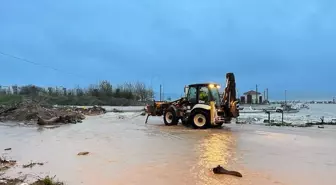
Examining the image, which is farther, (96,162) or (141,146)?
(141,146)

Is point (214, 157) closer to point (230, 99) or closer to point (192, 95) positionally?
point (230, 99)

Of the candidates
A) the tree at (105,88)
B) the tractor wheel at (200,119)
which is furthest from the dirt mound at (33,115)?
the tree at (105,88)

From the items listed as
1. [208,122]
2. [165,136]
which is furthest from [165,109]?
[165,136]

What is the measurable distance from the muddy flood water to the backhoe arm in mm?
4383

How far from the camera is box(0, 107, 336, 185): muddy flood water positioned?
25.5ft

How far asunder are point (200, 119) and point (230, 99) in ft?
6.99

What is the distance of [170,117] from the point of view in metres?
21.7

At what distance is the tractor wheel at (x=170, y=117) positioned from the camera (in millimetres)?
21219

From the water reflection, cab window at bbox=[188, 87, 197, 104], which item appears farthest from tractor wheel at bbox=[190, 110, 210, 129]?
the water reflection

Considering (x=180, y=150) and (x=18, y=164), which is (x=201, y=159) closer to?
(x=180, y=150)

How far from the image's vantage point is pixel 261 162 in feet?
31.6

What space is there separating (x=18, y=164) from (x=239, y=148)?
694 cm

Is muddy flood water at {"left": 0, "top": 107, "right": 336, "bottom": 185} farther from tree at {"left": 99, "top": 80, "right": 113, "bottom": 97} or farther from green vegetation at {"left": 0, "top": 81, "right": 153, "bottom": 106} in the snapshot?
tree at {"left": 99, "top": 80, "right": 113, "bottom": 97}

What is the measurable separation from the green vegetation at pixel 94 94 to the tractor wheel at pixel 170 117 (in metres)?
56.3
